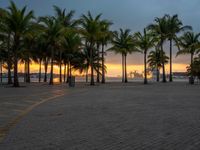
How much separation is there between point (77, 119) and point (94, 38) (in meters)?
36.9

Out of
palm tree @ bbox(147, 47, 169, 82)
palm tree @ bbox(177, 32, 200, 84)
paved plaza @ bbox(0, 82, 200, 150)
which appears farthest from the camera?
palm tree @ bbox(147, 47, 169, 82)

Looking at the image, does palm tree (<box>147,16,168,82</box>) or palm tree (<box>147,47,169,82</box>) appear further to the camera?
palm tree (<box>147,47,169,82</box>)

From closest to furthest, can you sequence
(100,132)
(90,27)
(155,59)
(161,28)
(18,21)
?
(100,132) → (18,21) → (90,27) → (161,28) → (155,59)

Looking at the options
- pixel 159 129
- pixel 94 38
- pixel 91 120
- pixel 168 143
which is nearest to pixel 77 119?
pixel 91 120

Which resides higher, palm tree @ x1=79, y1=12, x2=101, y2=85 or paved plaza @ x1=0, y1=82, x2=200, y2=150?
palm tree @ x1=79, y1=12, x2=101, y2=85

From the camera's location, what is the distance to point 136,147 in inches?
283

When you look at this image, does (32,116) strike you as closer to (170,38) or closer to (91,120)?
(91,120)

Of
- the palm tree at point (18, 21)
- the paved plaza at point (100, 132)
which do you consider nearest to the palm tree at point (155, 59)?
the palm tree at point (18, 21)

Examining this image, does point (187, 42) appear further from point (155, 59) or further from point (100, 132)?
point (100, 132)

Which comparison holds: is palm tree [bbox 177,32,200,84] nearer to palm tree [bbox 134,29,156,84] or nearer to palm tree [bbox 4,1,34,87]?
palm tree [bbox 134,29,156,84]

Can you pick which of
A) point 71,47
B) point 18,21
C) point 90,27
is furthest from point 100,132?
point 71,47

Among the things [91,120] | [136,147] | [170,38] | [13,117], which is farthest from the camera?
[170,38]

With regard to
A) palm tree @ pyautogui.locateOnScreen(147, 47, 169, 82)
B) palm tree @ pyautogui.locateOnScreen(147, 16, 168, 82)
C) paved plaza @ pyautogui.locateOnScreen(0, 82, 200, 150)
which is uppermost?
palm tree @ pyautogui.locateOnScreen(147, 16, 168, 82)

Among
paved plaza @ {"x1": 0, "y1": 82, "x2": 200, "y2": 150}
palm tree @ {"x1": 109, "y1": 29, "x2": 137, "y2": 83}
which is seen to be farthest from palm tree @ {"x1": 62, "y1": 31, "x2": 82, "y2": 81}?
paved plaza @ {"x1": 0, "y1": 82, "x2": 200, "y2": 150}
